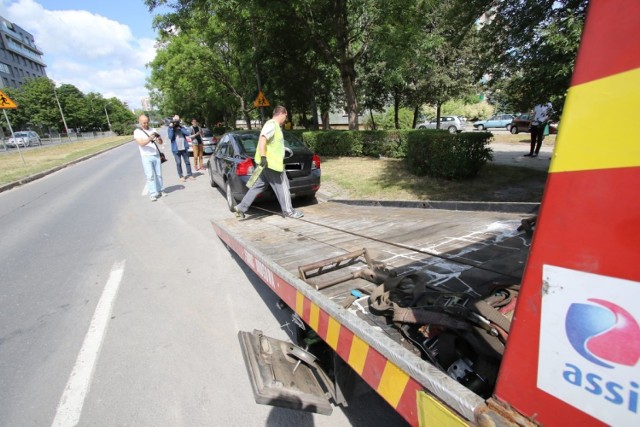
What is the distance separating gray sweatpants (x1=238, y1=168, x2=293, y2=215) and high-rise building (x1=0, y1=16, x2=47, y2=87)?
84560 mm

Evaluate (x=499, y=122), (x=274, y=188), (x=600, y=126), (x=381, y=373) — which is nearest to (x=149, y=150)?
(x=274, y=188)

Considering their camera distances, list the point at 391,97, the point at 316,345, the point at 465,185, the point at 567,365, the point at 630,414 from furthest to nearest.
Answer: the point at 391,97, the point at 465,185, the point at 316,345, the point at 567,365, the point at 630,414

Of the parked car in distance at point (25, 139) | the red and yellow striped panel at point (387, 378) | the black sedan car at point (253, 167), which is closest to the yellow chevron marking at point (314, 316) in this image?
the red and yellow striped panel at point (387, 378)

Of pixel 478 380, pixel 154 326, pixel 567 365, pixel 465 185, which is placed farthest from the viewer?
pixel 465 185

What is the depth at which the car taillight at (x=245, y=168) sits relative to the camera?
6.37m

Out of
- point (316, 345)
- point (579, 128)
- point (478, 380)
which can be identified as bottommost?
point (316, 345)

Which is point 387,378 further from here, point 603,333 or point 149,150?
point 149,150

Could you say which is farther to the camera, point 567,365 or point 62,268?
point 62,268

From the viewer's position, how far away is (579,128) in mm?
825

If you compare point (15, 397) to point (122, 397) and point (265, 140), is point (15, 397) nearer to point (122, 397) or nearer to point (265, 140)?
point (122, 397)

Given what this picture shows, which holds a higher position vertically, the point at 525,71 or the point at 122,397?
the point at 525,71

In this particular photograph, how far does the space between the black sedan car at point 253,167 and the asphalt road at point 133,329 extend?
1044mm

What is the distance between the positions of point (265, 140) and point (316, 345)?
3.68 m

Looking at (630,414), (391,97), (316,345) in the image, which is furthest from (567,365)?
(391,97)
